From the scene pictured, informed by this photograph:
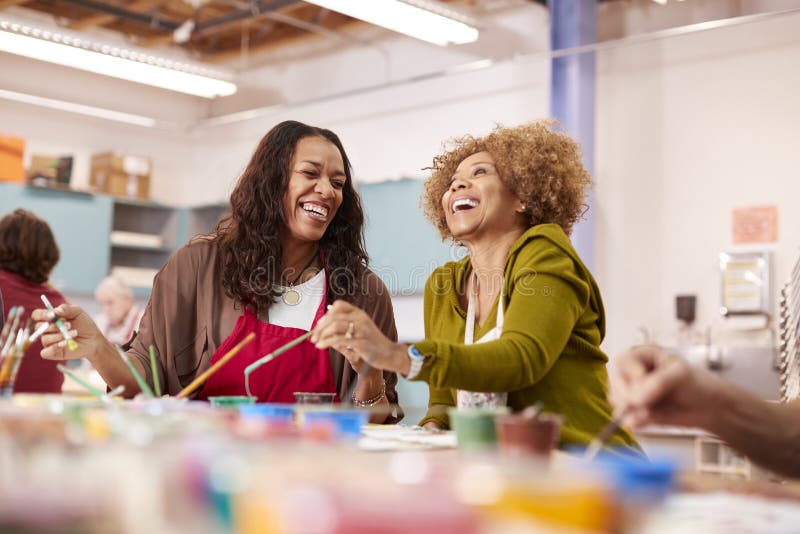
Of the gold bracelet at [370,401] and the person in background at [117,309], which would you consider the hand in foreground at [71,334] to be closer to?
the gold bracelet at [370,401]

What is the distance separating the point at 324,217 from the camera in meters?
2.65

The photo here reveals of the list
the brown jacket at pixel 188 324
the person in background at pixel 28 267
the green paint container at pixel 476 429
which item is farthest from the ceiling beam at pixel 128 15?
the green paint container at pixel 476 429

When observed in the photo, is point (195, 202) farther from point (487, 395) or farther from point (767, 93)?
point (487, 395)

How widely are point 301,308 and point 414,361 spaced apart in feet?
2.59

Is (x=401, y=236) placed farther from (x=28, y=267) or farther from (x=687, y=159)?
(x=28, y=267)

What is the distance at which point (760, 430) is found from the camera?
52.6 inches

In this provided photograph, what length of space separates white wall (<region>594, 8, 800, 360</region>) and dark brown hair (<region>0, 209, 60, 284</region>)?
132 inches

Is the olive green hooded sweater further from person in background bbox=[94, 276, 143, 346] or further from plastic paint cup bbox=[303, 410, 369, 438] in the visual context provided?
person in background bbox=[94, 276, 143, 346]

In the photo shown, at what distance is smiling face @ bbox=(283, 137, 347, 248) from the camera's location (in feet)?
8.64

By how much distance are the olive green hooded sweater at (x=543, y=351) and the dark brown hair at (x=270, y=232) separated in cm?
53

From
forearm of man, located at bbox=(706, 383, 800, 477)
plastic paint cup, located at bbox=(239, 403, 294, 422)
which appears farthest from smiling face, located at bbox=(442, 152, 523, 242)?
forearm of man, located at bbox=(706, 383, 800, 477)

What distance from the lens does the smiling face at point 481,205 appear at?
2.47 m

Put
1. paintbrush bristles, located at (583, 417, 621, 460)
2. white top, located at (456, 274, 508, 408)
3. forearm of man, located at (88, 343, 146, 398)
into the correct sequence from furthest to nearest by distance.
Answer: forearm of man, located at (88, 343, 146, 398) < white top, located at (456, 274, 508, 408) < paintbrush bristles, located at (583, 417, 621, 460)

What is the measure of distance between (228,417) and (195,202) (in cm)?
775
